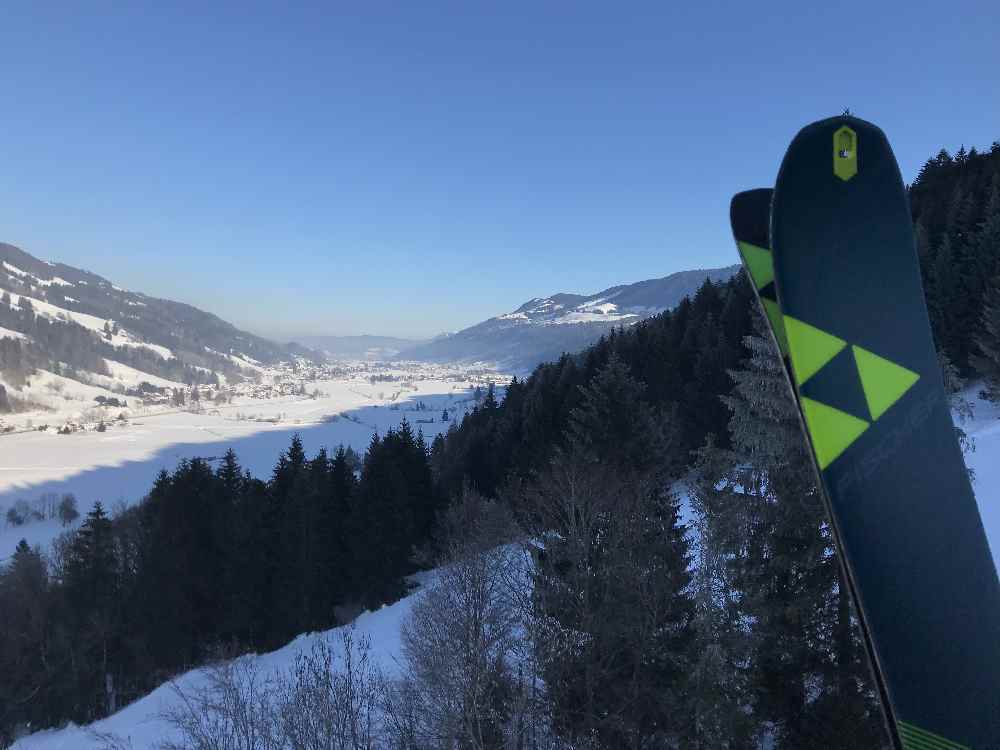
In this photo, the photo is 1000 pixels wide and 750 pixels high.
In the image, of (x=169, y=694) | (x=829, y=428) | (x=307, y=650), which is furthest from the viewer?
(x=307, y=650)

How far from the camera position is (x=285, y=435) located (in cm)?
12112

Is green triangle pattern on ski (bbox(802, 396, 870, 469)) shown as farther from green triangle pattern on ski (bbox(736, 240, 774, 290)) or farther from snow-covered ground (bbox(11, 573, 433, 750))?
snow-covered ground (bbox(11, 573, 433, 750))

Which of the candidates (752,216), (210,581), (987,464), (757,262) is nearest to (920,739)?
(757,262)

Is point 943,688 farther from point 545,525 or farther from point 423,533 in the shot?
point 423,533

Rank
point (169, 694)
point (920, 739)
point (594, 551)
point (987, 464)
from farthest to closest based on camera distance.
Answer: point (169, 694)
point (987, 464)
point (594, 551)
point (920, 739)

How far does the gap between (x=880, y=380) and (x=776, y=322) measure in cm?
49

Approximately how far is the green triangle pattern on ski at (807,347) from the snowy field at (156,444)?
71479 millimetres

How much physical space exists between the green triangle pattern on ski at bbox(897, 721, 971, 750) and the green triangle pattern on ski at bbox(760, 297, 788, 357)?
1487 mm

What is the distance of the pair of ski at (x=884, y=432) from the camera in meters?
1.93

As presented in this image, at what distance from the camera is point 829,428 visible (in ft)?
6.94

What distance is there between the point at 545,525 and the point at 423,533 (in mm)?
Answer: 18469

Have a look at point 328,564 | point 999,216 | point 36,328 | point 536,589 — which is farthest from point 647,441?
point 36,328

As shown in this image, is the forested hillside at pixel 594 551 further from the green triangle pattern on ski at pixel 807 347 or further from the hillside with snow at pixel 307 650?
the green triangle pattern on ski at pixel 807 347

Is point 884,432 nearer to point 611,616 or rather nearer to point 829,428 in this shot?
point 829,428
